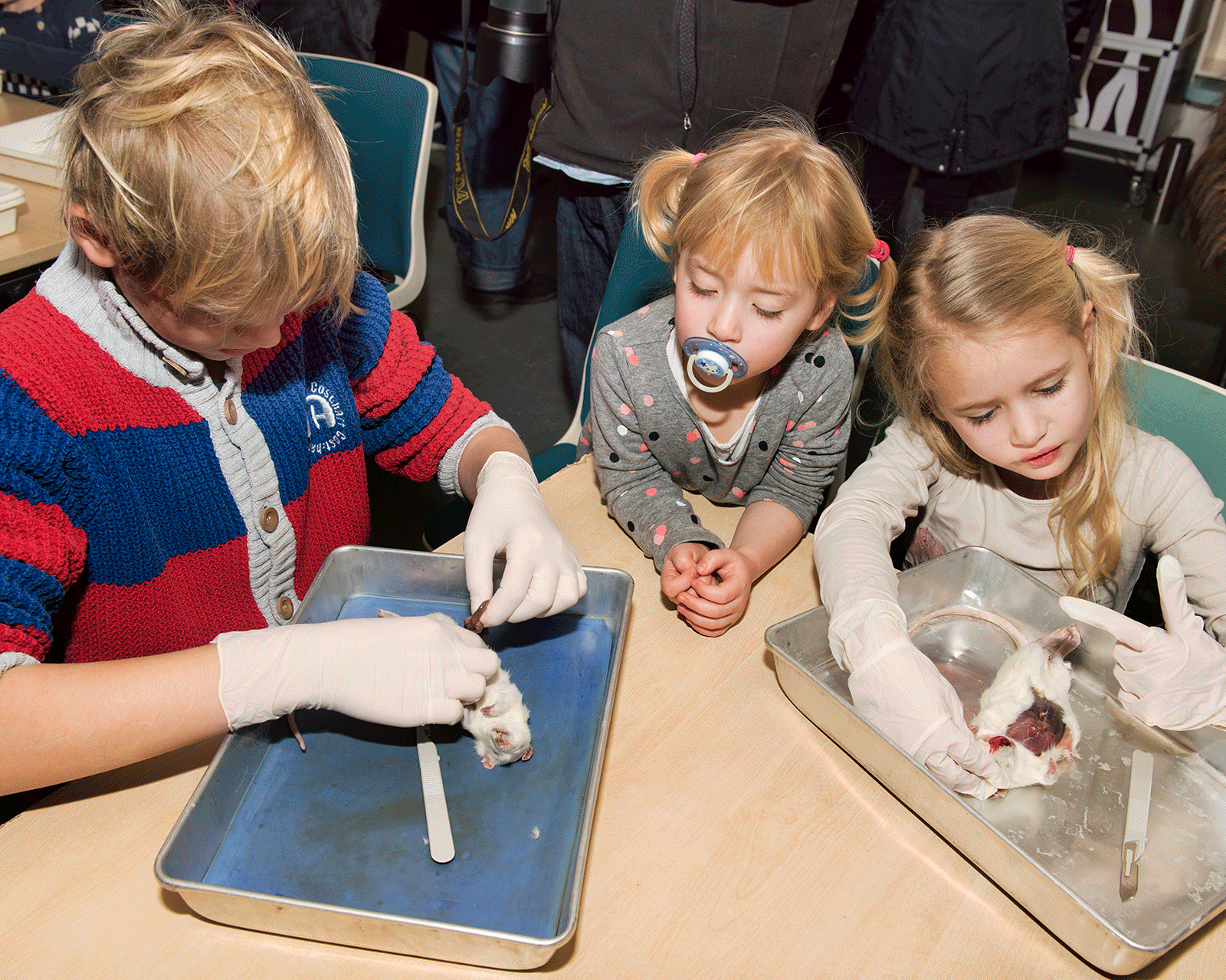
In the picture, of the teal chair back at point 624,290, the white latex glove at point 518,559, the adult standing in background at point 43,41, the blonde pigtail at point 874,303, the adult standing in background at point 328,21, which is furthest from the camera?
the adult standing in background at point 328,21

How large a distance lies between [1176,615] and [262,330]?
3.19 ft

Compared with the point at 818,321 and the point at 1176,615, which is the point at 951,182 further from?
the point at 1176,615

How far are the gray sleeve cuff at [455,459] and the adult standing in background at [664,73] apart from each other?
83cm

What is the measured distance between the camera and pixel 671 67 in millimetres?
1699

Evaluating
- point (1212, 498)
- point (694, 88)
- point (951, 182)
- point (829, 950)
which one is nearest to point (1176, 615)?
point (1212, 498)

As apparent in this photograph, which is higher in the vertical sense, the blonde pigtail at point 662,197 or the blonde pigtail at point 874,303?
the blonde pigtail at point 662,197

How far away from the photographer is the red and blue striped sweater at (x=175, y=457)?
0.75m

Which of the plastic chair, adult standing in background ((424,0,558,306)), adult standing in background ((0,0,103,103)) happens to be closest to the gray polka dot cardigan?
the plastic chair

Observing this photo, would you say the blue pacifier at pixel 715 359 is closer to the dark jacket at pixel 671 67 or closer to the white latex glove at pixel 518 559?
the white latex glove at pixel 518 559

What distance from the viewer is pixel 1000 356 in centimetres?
102

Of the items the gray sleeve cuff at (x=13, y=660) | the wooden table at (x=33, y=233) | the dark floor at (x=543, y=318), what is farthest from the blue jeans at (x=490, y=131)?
the gray sleeve cuff at (x=13, y=660)

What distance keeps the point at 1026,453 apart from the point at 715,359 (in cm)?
40

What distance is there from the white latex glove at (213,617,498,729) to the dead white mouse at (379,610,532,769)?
0.02 m

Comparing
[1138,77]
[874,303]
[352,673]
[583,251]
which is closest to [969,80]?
[583,251]
